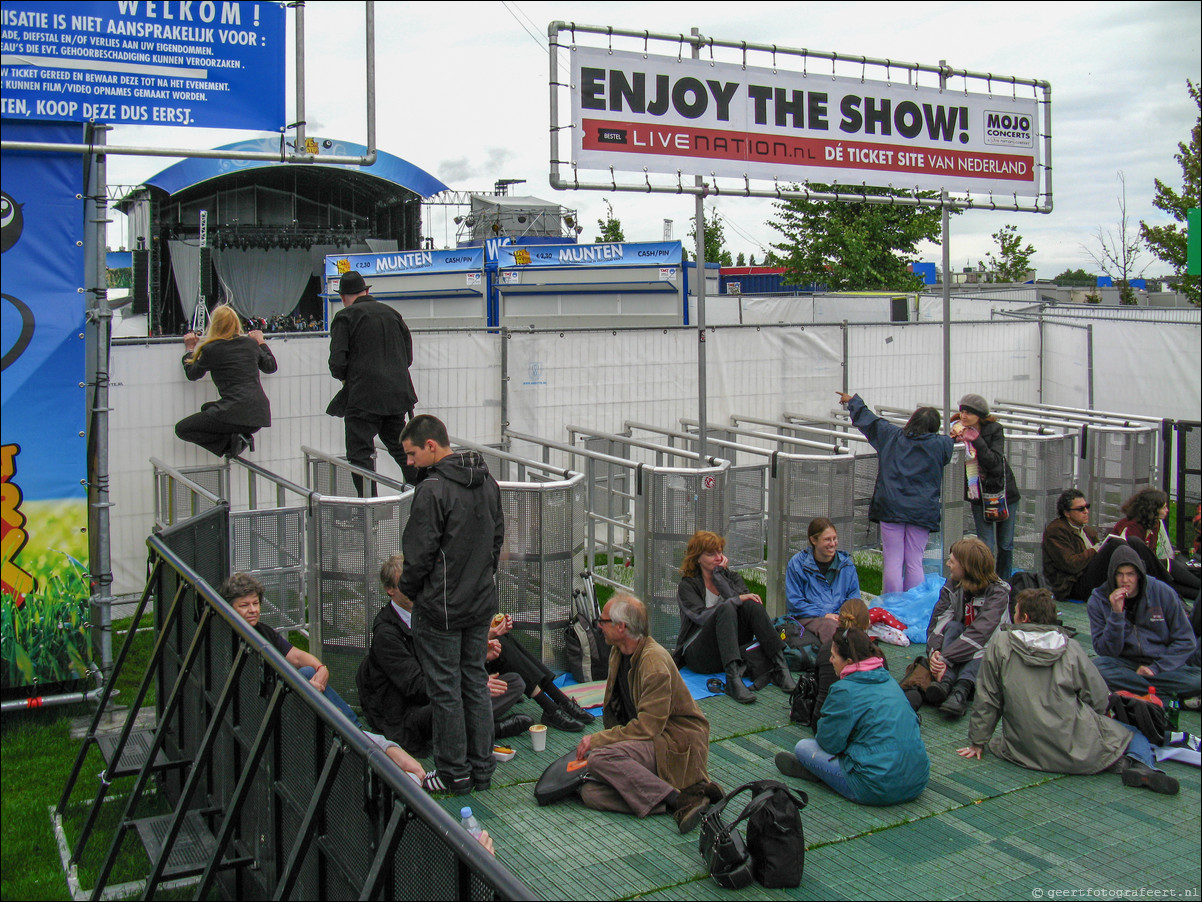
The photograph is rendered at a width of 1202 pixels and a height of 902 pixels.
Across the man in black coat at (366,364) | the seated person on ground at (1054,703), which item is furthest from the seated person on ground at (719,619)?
the man in black coat at (366,364)

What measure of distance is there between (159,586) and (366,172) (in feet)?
115

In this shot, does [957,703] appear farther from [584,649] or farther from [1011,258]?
[1011,258]

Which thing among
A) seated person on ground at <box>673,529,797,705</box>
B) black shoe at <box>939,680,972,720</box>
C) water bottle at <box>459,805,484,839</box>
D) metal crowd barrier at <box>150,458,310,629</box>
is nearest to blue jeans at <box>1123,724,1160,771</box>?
black shoe at <box>939,680,972,720</box>

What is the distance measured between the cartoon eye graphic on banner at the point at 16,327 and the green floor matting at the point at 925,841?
3531mm

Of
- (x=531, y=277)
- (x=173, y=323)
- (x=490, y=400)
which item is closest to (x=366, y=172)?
(x=173, y=323)

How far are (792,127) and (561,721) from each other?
18.9ft

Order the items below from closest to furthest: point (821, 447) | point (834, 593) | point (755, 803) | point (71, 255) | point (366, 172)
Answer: point (755, 803) → point (71, 255) → point (834, 593) → point (821, 447) → point (366, 172)

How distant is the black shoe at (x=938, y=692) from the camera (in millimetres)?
6844

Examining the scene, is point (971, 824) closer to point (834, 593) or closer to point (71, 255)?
point (834, 593)

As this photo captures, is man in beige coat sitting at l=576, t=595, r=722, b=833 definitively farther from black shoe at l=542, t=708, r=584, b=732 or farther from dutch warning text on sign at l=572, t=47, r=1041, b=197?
dutch warning text on sign at l=572, t=47, r=1041, b=197

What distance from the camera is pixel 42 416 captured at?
6.22 m

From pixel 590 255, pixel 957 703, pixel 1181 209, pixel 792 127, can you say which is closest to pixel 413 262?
pixel 590 255

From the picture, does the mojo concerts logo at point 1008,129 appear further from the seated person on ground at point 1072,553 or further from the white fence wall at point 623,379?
the seated person on ground at point 1072,553

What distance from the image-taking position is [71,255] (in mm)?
6223
